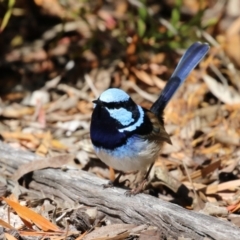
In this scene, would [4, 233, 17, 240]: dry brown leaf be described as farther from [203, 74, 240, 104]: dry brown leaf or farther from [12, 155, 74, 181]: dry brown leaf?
[203, 74, 240, 104]: dry brown leaf

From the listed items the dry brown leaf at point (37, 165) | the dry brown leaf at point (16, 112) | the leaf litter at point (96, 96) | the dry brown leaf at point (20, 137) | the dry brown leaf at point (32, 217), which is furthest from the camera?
the dry brown leaf at point (16, 112)

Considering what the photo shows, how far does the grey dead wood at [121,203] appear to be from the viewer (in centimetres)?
400

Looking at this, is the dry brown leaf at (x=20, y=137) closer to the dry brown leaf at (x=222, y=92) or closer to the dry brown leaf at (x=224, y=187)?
the dry brown leaf at (x=224, y=187)

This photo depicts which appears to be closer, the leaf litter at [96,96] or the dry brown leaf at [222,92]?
the leaf litter at [96,96]

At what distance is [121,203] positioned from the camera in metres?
4.41

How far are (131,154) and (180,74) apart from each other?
101 centimetres

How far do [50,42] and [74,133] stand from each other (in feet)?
4.31

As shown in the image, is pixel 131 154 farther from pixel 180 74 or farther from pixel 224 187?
pixel 180 74

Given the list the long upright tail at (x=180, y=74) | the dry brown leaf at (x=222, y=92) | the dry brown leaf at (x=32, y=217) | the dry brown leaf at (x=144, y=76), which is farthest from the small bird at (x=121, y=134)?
the dry brown leaf at (x=144, y=76)

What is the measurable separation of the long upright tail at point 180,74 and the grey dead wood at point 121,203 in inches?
33.7

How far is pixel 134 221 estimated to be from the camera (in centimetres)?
427

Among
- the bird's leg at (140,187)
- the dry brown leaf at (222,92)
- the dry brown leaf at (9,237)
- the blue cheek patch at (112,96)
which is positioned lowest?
the dry brown leaf at (9,237)

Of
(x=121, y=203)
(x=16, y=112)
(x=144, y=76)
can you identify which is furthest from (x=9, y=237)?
(x=144, y=76)

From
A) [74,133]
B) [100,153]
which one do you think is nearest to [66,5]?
[74,133]
